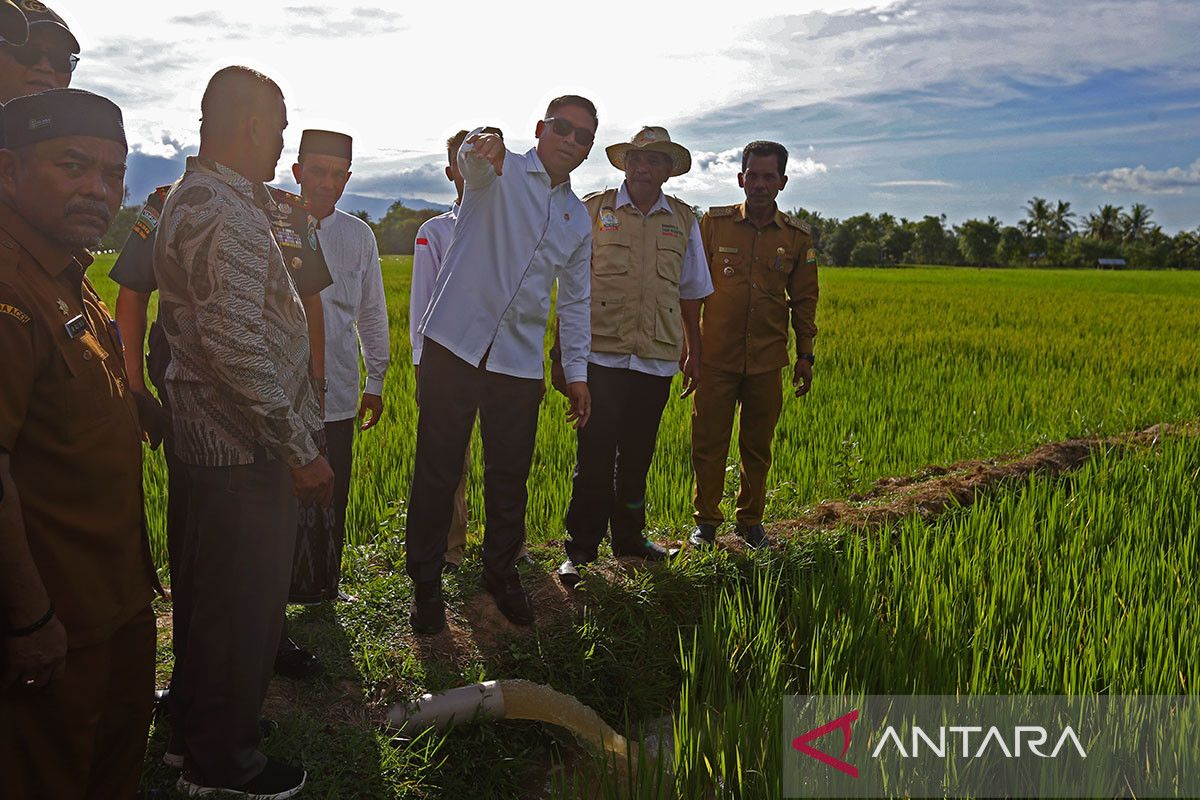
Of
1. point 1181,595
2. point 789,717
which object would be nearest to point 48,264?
point 789,717

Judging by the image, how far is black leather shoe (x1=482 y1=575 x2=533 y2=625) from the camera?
3.29 metres

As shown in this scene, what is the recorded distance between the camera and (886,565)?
3723 millimetres

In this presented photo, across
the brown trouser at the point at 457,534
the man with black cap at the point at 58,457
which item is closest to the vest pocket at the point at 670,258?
the brown trouser at the point at 457,534

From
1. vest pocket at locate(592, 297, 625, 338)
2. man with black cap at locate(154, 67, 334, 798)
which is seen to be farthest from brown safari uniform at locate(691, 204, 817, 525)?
man with black cap at locate(154, 67, 334, 798)

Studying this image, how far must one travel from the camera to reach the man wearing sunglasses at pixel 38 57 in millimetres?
2281

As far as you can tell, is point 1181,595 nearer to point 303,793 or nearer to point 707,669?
point 707,669

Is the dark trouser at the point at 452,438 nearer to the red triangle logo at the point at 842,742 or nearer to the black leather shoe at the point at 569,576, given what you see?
the black leather shoe at the point at 569,576

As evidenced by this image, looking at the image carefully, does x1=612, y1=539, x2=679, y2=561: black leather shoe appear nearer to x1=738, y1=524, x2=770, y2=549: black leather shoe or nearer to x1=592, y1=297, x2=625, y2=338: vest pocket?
x1=738, y1=524, x2=770, y2=549: black leather shoe

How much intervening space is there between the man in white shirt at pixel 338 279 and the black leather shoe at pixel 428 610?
336 millimetres

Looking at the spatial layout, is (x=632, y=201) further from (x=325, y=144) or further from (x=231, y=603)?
(x=231, y=603)

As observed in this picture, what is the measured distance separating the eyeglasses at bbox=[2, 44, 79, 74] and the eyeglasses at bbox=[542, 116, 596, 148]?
1.45m

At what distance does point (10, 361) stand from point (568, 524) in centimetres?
262

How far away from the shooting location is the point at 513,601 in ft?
10.8

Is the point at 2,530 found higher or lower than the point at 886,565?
higher
